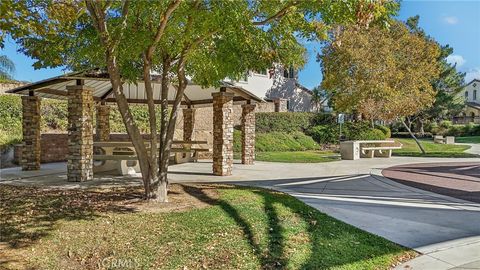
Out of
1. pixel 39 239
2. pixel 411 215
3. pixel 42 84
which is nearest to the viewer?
pixel 39 239

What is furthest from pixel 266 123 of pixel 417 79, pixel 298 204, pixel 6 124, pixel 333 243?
pixel 333 243

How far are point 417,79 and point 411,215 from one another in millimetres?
18058

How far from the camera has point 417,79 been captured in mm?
23125

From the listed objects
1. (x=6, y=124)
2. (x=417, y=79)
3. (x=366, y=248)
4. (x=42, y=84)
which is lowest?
(x=366, y=248)

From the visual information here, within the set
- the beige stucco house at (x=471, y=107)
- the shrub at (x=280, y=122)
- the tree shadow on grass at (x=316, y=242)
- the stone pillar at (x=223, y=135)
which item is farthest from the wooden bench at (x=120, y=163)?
the beige stucco house at (x=471, y=107)

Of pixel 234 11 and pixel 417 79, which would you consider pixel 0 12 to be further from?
pixel 417 79

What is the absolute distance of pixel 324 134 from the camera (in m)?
28.2

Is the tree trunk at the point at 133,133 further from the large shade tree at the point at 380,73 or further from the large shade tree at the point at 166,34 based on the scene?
the large shade tree at the point at 380,73

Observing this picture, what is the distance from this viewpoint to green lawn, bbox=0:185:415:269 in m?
5.13

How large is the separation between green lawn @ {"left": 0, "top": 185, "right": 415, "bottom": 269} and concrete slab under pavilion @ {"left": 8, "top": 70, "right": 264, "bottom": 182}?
2931mm

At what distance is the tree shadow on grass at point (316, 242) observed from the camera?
5.20m

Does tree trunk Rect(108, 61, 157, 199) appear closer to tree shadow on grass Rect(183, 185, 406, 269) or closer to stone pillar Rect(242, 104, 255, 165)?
tree shadow on grass Rect(183, 185, 406, 269)

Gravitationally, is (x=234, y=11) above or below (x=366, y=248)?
above

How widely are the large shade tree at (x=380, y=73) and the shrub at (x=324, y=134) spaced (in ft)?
11.1
